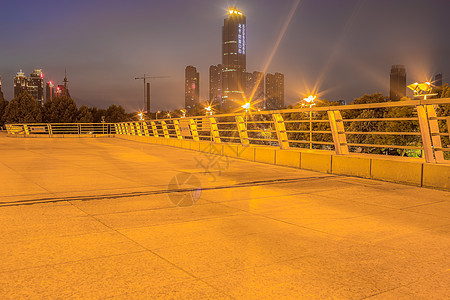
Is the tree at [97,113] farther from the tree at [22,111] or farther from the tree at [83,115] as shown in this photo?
the tree at [22,111]

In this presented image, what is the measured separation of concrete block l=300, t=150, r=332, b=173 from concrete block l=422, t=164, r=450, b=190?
99.1 inches

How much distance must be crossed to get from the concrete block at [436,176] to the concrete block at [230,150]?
23.9 feet

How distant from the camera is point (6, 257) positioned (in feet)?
11.6

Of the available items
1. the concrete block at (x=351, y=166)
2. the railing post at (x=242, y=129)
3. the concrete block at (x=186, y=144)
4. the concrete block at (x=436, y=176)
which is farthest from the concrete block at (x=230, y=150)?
the concrete block at (x=436, y=176)

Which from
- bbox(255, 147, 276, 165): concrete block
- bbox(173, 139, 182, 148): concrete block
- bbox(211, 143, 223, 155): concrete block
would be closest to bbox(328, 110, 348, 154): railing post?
bbox(255, 147, 276, 165): concrete block

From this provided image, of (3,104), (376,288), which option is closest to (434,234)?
(376,288)

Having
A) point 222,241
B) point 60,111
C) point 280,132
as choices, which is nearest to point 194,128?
point 280,132

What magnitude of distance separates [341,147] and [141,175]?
482 centimetres

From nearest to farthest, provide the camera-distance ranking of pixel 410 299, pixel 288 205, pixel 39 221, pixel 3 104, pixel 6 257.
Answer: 1. pixel 410 299
2. pixel 6 257
3. pixel 39 221
4. pixel 288 205
5. pixel 3 104

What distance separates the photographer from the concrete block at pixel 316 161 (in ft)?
32.8

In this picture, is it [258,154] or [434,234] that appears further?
[258,154]

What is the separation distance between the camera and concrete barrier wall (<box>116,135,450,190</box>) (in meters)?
A: 7.61

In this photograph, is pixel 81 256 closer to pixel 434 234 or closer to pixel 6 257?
pixel 6 257

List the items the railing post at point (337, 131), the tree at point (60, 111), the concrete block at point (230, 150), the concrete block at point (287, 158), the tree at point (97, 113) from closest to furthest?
the railing post at point (337, 131) → the concrete block at point (287, 158) → the concrete block at point (230, 150) → the tree at point (60, 111) → the tree at point (97, 113)
